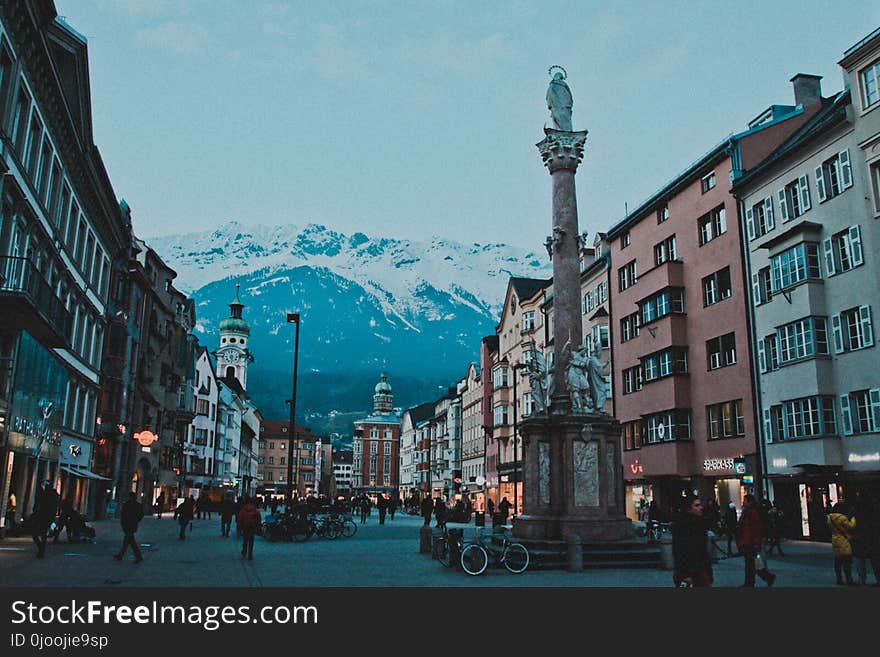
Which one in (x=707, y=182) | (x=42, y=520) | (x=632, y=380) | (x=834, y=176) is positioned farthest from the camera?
(x=632, y=380)

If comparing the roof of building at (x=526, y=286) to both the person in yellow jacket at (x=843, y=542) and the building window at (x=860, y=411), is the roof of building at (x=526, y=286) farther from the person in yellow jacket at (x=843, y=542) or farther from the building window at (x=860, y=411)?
the person in yellow jacket at (x=843, y=542)

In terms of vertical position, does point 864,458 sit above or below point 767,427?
below

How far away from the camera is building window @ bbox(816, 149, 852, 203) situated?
31.0 meters

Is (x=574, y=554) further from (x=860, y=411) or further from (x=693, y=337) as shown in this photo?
(x=693, y=337)

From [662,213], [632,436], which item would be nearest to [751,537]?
[632,436]

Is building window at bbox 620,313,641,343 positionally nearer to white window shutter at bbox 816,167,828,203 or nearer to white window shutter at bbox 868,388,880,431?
white window shutter at bbox 816,167,828,203

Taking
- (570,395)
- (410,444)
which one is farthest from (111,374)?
(410,444)

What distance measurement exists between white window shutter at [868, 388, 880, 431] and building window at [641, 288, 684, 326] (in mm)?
14090

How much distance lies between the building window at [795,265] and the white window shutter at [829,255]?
0.52 m

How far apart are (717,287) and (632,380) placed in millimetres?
9740

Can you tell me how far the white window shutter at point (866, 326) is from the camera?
2953 centimetres

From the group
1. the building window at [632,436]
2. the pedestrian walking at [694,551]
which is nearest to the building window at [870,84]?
the building window at [632,436]

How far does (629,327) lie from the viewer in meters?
48.4

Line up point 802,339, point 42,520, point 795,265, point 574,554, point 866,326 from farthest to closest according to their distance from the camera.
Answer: point 795,265 → point 802,339 → point 866,326 → point 42,520 → point 574,554
